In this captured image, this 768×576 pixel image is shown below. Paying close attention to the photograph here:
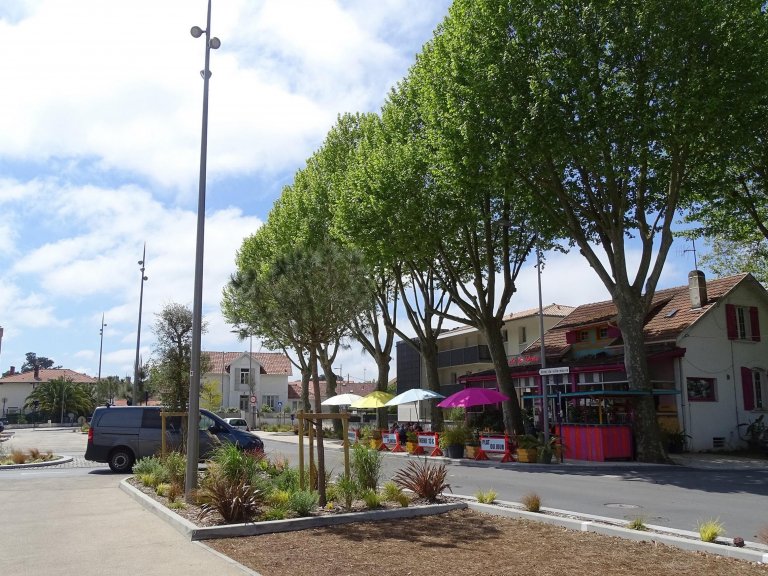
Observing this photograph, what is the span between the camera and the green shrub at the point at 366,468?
11422 millimetres

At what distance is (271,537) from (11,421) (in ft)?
266

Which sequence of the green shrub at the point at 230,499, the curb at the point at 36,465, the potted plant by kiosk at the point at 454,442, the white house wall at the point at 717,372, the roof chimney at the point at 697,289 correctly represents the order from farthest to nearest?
the roof chimney at the point at 697,289 → the white house wall at the point at 717,372 → the potted plant by kiosk at the point at 454,442 → the curb at the point at 36,465 → the green shrub at the point at 230,499

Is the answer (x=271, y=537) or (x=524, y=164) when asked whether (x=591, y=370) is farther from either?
(x=271, y=537)

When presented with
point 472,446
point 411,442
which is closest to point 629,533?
point 472,446

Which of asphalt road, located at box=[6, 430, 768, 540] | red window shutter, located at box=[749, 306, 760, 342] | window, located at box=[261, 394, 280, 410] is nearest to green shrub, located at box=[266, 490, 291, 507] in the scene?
asphalt road, located at box=[6, 430, 768, 540]

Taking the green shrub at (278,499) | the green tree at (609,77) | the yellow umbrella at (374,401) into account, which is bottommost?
the green shrub at (278,499)

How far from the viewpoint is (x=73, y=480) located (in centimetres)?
1673

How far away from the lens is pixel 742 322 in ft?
99.2

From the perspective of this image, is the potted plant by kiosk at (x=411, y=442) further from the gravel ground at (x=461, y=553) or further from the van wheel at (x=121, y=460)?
the gravel ground at (x=461, y=553)

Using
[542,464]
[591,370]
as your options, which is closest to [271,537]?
[542,464]

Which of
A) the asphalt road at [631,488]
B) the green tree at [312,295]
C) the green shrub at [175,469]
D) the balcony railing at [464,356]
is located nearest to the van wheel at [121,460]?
the asphalt road at [631,488]

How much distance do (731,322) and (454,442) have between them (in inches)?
547

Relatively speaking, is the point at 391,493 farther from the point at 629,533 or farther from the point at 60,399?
the point at 60,399

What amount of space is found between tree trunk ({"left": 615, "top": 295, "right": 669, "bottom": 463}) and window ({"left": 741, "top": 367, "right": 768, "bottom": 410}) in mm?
8905
